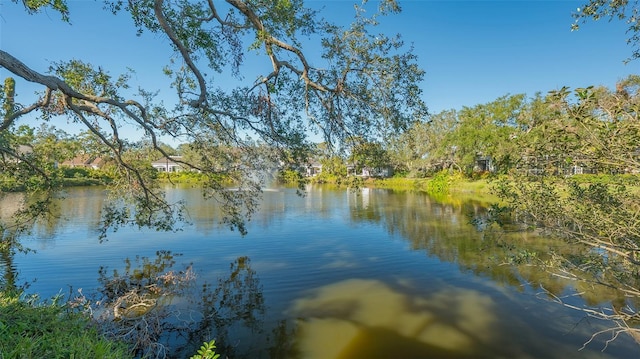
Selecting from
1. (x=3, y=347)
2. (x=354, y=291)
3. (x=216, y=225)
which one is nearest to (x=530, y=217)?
(x=354, y=291)

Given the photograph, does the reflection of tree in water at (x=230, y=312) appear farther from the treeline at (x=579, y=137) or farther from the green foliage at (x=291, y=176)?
the treeline at (x=579, y=137)

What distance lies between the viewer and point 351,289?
35.9ft

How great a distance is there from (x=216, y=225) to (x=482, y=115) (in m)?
41.5

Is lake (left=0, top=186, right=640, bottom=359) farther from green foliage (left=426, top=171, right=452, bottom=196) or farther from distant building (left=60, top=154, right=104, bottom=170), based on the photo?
green foliage (left=426, top=171, right=452, bottom=196)

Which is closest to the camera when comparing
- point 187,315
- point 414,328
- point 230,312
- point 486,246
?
point 486,246

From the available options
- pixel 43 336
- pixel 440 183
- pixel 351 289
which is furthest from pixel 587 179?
pixel 440 183

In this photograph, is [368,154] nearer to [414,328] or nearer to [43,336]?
[414,328]

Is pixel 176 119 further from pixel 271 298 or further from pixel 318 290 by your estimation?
pixel 318 290

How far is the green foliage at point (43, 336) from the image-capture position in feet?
12.4

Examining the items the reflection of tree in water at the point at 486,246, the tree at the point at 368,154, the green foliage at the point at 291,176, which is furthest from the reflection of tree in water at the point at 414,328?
the tree at the point at 368,154

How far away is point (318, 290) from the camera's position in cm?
1083

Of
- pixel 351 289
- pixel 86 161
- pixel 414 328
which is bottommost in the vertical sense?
pixel 414 328

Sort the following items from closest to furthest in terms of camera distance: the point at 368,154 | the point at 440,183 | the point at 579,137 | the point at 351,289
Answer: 1. the point at 579,137
2. the point at 368,154
3. the point at 351,289
4. the point at 440,183

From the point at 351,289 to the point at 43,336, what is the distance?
8.28 metres
